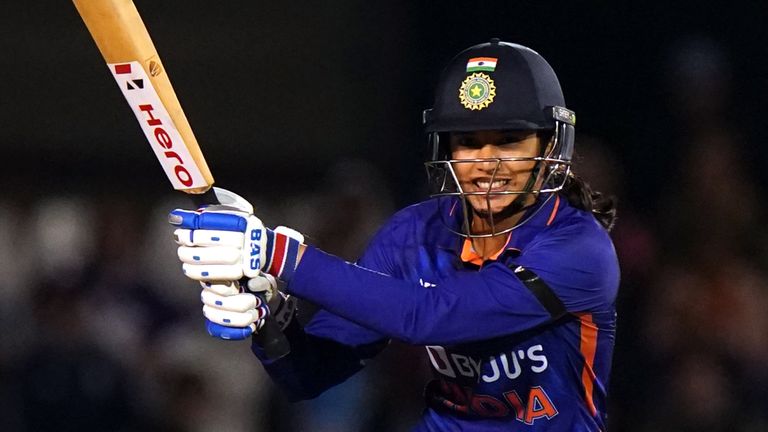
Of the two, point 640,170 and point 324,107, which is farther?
point 324,107

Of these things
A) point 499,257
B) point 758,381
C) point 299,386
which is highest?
point 499,257

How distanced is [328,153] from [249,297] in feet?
8.46

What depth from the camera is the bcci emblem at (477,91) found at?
2.54 meters

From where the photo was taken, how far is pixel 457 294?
2.34 metres

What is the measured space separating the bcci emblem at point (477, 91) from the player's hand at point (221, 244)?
56 cm

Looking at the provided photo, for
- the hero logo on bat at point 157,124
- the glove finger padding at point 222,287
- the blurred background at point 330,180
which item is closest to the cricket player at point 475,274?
the glove finger padding at point 222,287

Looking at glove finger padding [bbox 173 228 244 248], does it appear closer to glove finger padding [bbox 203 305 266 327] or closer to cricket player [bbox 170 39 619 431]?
cricket player [bbox 170 39 619 431]

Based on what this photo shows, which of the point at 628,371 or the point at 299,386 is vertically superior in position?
the point at 299,386

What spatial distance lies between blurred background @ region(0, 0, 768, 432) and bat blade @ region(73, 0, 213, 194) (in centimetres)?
209

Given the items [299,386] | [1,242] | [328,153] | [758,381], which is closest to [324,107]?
[328,153]

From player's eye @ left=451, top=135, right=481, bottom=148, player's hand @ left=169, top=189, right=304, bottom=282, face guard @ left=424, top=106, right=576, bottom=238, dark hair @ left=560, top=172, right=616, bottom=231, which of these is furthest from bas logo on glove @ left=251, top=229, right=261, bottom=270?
dark hair @ left=560, top=172, right=616, bottom=231

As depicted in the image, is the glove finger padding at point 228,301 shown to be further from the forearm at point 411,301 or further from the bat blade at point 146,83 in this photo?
the bat blade at point 146,83

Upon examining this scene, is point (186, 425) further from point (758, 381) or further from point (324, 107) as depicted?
point (758, 381)

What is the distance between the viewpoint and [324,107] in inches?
195
